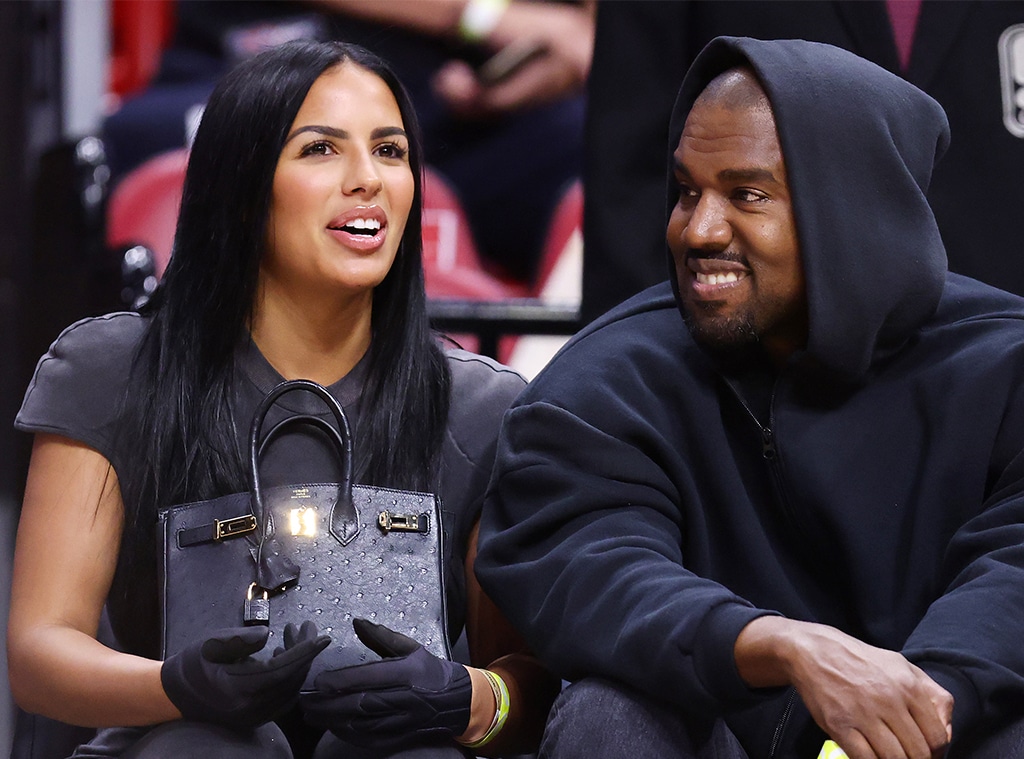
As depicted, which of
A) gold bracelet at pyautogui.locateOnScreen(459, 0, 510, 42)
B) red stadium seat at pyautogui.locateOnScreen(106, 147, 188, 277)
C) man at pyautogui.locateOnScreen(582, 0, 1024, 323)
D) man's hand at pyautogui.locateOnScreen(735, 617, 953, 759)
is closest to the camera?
man's hand at pyautogui.locateOnScreen(735, 617, 953, 759)

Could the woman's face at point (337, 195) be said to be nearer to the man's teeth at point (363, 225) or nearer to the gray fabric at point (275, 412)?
the man's teeth at point (363, 225)

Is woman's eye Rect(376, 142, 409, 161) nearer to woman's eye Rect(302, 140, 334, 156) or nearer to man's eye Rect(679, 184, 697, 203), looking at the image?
woman's eye Rect(302, 140, 334, 156)

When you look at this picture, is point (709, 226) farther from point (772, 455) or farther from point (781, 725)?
point (781, 725)

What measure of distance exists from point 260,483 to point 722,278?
1.89ft

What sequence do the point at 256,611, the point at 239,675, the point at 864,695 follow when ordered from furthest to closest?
1. the point at 256,611
2. the point at 239,675
3. the point at 864,695

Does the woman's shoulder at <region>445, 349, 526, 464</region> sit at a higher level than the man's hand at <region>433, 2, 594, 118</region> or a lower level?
lower

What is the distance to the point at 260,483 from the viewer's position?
70.9 inches

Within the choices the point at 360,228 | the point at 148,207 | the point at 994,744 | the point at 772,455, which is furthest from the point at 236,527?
the point at 148,207

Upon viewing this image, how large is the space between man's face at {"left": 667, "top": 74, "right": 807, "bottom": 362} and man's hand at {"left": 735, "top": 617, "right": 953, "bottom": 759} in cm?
43

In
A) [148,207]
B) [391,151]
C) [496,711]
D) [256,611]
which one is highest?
[391,151]

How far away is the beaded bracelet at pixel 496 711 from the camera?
5.75 ft

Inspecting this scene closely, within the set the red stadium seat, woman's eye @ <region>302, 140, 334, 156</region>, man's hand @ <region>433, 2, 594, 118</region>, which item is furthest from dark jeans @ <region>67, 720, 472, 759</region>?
Answer: man's hand @ <region>433, 2, 594, 118</region>

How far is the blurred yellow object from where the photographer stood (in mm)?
1546

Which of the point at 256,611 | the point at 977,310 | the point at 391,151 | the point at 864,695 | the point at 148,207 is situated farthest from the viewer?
the point at 148,207
